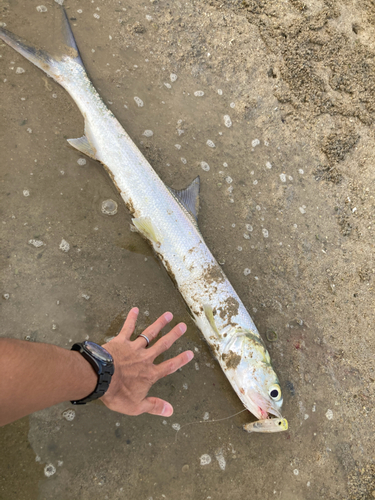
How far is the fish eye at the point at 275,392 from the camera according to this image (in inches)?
115

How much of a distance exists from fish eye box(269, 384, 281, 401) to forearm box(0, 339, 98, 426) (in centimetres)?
169

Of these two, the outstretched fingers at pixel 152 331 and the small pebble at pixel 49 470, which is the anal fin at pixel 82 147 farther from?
the small pebble at pixel 49 470

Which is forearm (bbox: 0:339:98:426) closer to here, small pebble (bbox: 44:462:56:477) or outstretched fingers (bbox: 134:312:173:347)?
outstretched fingers (bbox: 134:312:173:347)

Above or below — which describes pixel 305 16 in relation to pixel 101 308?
above

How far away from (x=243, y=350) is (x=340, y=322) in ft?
4.81

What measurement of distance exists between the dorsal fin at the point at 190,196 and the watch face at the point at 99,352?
176 centimetres

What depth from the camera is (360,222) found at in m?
4.07

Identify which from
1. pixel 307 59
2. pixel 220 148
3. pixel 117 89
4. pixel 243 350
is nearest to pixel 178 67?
pixel 117 89

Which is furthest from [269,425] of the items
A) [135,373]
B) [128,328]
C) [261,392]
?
[128,328]

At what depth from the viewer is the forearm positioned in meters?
1.73

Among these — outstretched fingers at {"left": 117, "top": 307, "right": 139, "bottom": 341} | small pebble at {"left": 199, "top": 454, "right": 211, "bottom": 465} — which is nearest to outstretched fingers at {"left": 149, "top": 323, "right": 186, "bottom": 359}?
outstretched fingers at {"left": 117, "top": 307, "right": 139, "bottom": 341}

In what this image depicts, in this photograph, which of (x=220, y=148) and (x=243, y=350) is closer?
(x=243, y=350)

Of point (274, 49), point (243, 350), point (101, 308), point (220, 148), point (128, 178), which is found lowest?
point (101, 308)

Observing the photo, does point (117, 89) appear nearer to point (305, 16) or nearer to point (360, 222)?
point (305, 16)
